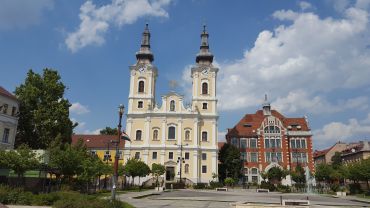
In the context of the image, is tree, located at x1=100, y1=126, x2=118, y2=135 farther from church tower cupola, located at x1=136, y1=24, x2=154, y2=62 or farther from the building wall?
the building wall

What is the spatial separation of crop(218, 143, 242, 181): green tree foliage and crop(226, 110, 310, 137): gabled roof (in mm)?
7143

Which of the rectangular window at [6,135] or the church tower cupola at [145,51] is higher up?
the church tower cupola at [145,51]

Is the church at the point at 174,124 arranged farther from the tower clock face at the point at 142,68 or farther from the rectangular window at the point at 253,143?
the rectangular window at the point at 253,143

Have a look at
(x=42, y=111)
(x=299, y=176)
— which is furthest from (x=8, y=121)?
(x=299, y=176)

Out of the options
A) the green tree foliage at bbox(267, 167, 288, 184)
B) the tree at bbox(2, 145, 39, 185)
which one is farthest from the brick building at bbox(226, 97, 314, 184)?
the tree at bbox(2, 145, 39, 185)

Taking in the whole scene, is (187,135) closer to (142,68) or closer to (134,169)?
(142,68)

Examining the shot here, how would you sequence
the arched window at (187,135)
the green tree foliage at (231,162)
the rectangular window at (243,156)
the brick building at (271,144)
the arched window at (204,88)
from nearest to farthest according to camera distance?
the arched window at (187,135) → the green tree foliage at (231,162) → the arched window at (204,88) → the brick building at (271,144) → the rectangular window at (243,156)

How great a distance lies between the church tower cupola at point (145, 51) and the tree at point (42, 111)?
98.2ft

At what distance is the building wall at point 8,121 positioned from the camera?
3875 cm

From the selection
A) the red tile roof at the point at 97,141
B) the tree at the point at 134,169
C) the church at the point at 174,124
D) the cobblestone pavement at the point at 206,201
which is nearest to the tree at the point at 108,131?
the red tile roof at the point at 97,141

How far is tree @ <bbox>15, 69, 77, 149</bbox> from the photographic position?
1658 inches

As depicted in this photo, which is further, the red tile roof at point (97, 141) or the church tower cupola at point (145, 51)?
the church tower cupola at point (145, 51)

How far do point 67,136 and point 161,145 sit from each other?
25.1 meters

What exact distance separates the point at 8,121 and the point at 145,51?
38.0 m
